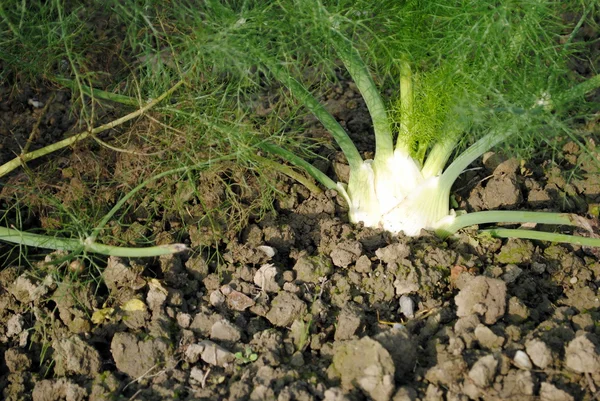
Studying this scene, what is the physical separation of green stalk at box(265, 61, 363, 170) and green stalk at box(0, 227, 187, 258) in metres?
0.49

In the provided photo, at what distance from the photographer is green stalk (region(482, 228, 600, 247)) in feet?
5.64

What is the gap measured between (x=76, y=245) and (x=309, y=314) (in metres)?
0.55

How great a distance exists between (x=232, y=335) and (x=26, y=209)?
0.71 m

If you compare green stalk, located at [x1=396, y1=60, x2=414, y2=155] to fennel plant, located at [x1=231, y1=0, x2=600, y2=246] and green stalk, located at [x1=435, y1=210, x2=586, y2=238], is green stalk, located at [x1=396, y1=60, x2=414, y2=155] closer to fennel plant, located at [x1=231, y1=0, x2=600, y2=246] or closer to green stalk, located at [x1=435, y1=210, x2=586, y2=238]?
fennel plant, located at [x1=231, y1=0, x2=600, y2=246]

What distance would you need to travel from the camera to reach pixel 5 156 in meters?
2.09

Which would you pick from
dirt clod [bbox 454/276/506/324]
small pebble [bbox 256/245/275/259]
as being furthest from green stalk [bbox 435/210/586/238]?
small pebble [bbox 256/245/275/259]

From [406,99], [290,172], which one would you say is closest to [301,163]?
[290,172]

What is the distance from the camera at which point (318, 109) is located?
1.82 m

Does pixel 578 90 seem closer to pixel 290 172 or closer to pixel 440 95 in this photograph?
pixel 440 95

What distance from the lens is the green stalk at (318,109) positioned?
171 centimetres

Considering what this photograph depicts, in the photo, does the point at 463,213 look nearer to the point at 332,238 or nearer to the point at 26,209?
the point at 332,238

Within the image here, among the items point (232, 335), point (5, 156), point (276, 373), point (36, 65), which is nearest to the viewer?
point (276, 373)

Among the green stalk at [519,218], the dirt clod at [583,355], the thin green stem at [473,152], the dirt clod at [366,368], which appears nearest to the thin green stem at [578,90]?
the thin green stem at [473,152]

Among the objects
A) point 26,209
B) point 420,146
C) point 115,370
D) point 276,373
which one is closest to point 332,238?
point 420,146
